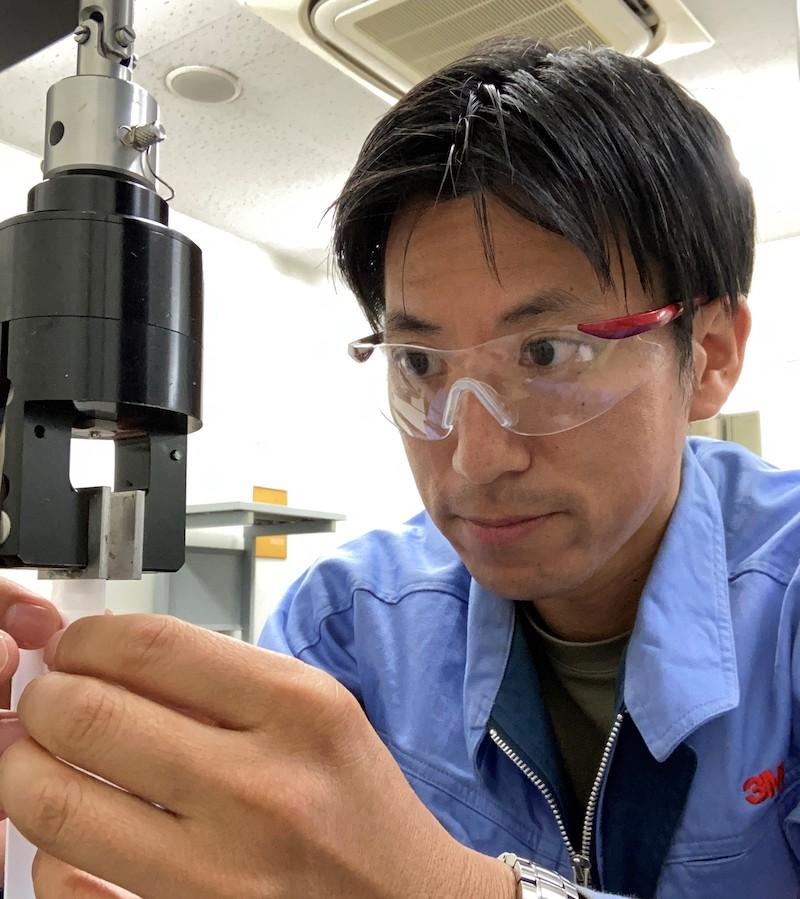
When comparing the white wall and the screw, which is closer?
the screw

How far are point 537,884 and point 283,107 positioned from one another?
2198 mm

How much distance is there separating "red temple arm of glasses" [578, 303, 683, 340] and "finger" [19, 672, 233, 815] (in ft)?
1.87

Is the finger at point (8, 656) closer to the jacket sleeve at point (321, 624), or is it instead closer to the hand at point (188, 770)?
the hand at point (188, 770)

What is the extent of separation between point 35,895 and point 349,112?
2266 millimetres

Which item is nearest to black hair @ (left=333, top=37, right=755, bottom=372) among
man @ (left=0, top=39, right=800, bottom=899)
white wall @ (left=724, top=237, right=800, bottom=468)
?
man @ (left=0, top=39, right=800, bottom=899)

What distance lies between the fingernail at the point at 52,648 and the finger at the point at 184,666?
3 centimetres

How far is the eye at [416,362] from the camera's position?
873 millimetres

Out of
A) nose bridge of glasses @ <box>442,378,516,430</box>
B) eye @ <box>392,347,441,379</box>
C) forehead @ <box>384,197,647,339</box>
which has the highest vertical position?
forehead @ <box>384,197,647,339</box>

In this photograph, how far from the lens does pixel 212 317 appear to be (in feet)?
9.75

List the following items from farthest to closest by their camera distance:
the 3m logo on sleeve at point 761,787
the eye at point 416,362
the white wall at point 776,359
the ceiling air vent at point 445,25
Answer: the white wall at point 776,359 → the ceiling air vent at point 445,25 → the eye at point 416,362 → the 3m logo on sleeve at point 761,787

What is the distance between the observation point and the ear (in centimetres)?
97

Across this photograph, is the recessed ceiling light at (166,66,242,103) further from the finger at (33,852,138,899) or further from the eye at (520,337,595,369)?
the finger at (33,852,138,899)

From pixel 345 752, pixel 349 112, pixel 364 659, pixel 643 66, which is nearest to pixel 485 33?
pixel 349 112

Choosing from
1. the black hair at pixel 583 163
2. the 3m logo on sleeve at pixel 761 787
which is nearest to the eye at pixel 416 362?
the black hair at pixel 583 163
